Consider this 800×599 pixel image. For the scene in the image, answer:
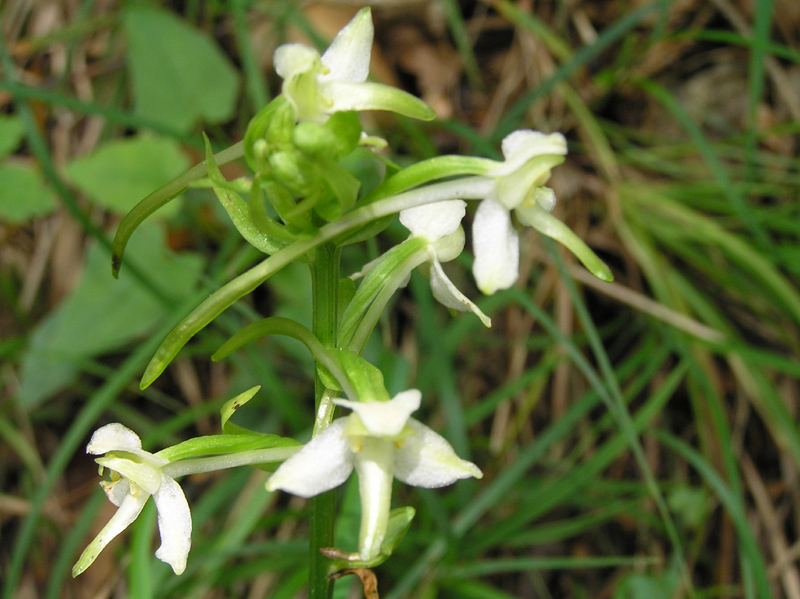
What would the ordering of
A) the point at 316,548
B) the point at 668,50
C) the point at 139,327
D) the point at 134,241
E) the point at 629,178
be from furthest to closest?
the point at 668,50 < the point at 629,178 < the point at 134,241 < the point at 139,327 < the point at 316,548

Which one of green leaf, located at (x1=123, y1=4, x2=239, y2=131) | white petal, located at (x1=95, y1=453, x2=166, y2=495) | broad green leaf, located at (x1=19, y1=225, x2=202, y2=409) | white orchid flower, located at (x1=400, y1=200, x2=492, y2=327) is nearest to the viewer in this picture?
white petal, located at (x1=95, y1=453, x2=166, y2=495)

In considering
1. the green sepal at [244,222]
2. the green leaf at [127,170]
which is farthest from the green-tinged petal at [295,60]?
the green leaf at [127,170]

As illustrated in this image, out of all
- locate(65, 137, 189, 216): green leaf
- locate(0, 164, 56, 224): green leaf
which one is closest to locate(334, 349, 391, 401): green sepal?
locate(65, 137, 189, 216): green leaf

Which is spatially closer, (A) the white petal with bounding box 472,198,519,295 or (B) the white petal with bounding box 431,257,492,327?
(A) the white petal with bounding box 472,198,519,295

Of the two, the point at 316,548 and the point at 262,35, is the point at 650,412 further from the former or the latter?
the point at 262,35

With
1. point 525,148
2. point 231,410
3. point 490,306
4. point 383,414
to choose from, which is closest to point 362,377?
point 383,414

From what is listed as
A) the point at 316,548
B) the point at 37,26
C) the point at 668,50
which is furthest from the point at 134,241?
the point at 668,50

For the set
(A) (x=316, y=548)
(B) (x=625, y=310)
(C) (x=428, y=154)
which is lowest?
(A) (x=316, y=548)

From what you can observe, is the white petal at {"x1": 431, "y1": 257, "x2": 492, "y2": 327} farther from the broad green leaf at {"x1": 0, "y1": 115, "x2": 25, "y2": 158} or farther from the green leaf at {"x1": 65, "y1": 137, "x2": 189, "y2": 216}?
the broad green leaf at {"x1": 0, "y1": 115, "x2": 25, "y2": 158}
